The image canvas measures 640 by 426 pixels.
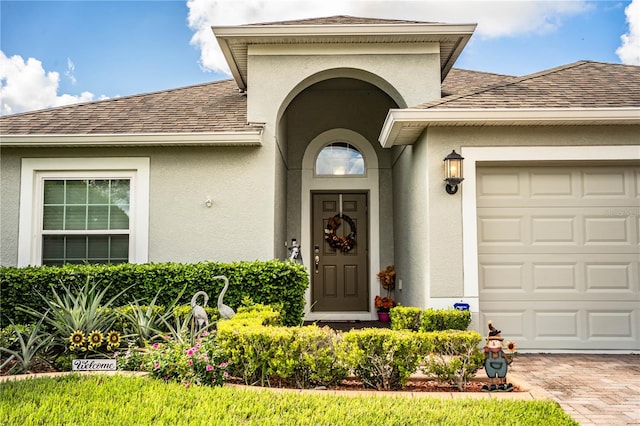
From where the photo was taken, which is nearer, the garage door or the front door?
the garage door

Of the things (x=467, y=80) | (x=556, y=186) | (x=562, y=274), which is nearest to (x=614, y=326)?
(x=562, y=274)

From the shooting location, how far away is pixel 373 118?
10023 mm

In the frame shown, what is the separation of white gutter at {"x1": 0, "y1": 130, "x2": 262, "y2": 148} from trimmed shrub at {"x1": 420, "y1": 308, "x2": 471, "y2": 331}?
12.2 feet

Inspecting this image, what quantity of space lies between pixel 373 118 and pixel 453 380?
267 inches

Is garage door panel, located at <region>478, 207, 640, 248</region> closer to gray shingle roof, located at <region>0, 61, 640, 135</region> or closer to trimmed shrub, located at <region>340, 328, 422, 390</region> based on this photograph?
gray shingle roof, located at <region>0, 61, 640, 135</region>

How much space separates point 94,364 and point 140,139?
3.91 m

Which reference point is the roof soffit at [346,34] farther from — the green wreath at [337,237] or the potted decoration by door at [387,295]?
the potted decoration by door at [387,295]

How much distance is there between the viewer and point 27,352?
15.0 feet

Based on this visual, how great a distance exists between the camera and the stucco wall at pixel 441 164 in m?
6.25

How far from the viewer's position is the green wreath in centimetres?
984

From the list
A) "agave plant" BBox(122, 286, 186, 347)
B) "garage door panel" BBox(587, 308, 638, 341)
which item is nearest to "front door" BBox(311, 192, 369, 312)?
"garage door panel" BBox(587, 308, 638, 341)

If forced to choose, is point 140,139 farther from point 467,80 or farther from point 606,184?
point 606,184

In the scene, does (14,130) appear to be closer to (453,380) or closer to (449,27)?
(449,27)

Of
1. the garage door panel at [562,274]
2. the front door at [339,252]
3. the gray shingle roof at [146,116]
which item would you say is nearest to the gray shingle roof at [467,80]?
the front door at [339,252]
